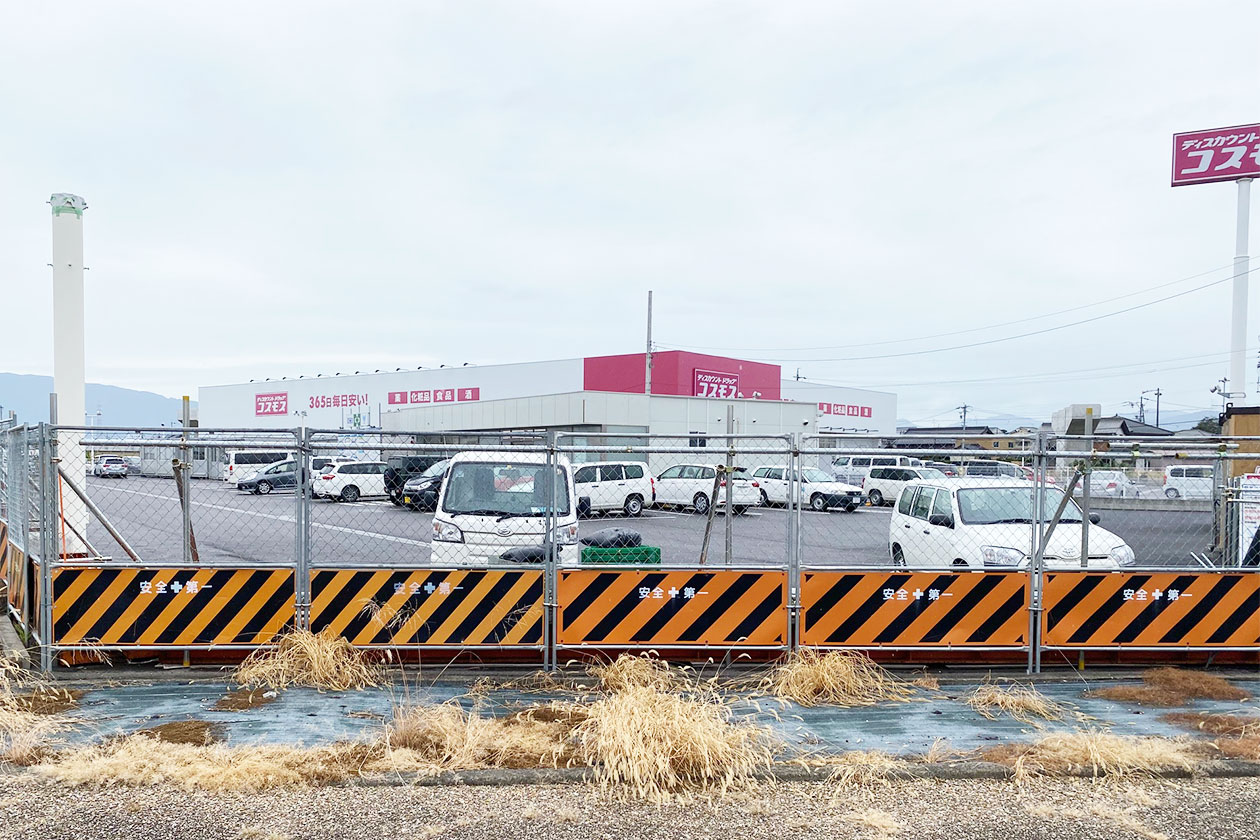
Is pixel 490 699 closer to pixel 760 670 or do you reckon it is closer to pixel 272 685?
pixel 272 685

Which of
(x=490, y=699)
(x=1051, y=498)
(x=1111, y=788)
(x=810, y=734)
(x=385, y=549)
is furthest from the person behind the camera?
(x=385, y=549)

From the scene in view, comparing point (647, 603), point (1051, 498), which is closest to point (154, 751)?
point (647, 603)

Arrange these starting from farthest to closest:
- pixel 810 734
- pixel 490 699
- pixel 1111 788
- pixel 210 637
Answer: pixel 210 637
pixel 490 699
pixel 810 734
pixel 1111 788

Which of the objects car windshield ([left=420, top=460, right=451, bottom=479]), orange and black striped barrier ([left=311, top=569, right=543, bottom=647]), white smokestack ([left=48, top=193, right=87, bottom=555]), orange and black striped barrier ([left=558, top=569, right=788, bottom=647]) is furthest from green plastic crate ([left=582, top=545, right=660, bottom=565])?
car windshield ([left=420, top=460, right=451, bottom=479])

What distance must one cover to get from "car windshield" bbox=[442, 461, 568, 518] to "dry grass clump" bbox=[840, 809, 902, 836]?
14.4 feet

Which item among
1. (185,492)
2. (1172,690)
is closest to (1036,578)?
(1172,690)

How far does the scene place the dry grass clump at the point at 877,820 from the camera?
4449 mm

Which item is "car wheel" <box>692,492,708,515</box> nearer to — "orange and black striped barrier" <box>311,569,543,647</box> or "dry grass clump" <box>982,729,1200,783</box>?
"orange and black striped barrier" <box>311,569,543,647</box>

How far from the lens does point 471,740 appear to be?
17.6 feet

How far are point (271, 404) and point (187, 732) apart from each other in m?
62.1

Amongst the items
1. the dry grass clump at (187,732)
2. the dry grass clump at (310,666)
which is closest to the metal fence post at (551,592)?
the dry grass clump at (310,666)

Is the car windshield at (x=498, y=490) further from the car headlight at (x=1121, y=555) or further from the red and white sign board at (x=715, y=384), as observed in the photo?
the red and white sign board at (x=715, y=384)

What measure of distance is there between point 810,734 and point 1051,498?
669 cm

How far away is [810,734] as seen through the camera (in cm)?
580
